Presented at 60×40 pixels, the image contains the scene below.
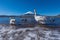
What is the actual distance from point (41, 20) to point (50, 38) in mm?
226

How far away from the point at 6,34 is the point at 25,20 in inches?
11.0

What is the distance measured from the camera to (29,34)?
1.04 metres

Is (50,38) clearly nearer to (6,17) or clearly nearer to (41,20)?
(41,20)

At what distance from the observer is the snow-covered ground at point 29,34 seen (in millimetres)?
1024

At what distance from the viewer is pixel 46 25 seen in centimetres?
104

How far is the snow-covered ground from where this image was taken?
3.36ft

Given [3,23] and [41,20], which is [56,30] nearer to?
[41,20]

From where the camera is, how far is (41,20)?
3.35 feet

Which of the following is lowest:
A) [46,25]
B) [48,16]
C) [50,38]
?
[50,38]

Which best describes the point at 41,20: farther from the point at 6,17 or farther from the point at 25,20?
the point at 6,17

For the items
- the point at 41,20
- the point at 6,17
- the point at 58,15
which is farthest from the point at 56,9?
the point at 6,17

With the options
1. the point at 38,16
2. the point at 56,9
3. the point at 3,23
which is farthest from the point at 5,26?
the point at 56,9

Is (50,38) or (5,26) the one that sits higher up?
(5,26)

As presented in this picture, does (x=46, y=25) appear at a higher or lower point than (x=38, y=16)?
lower
